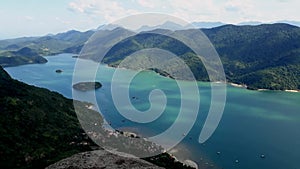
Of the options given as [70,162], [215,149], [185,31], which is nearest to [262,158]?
[215,149]

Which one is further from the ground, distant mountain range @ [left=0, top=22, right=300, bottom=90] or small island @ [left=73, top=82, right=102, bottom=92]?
distant mountain range @ [left=0, top=22, right=300, bottom=90]

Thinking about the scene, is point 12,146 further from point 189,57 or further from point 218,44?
point 218,44

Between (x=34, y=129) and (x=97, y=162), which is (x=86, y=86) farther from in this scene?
(x=97, y=162)

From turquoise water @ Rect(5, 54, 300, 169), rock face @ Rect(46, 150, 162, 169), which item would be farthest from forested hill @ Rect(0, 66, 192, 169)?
turquoise water @ Rect(5, 54, 300, 169)

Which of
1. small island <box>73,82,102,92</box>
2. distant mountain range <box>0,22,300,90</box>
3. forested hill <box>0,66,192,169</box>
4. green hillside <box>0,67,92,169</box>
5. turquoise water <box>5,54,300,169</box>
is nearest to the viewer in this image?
forested hill <box>0,66,192,169</box>

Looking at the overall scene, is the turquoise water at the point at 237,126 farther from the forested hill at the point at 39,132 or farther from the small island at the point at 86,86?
the forested hill at the point at 39,132

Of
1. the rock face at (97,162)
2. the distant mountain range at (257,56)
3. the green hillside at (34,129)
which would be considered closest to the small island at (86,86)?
the distant mountain range at (257,56)

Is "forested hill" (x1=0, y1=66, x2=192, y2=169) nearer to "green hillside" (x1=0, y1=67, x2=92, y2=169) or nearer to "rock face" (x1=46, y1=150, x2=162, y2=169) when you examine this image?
"green hillside" (x1=0, y1=67, x2=92, y2=169)
